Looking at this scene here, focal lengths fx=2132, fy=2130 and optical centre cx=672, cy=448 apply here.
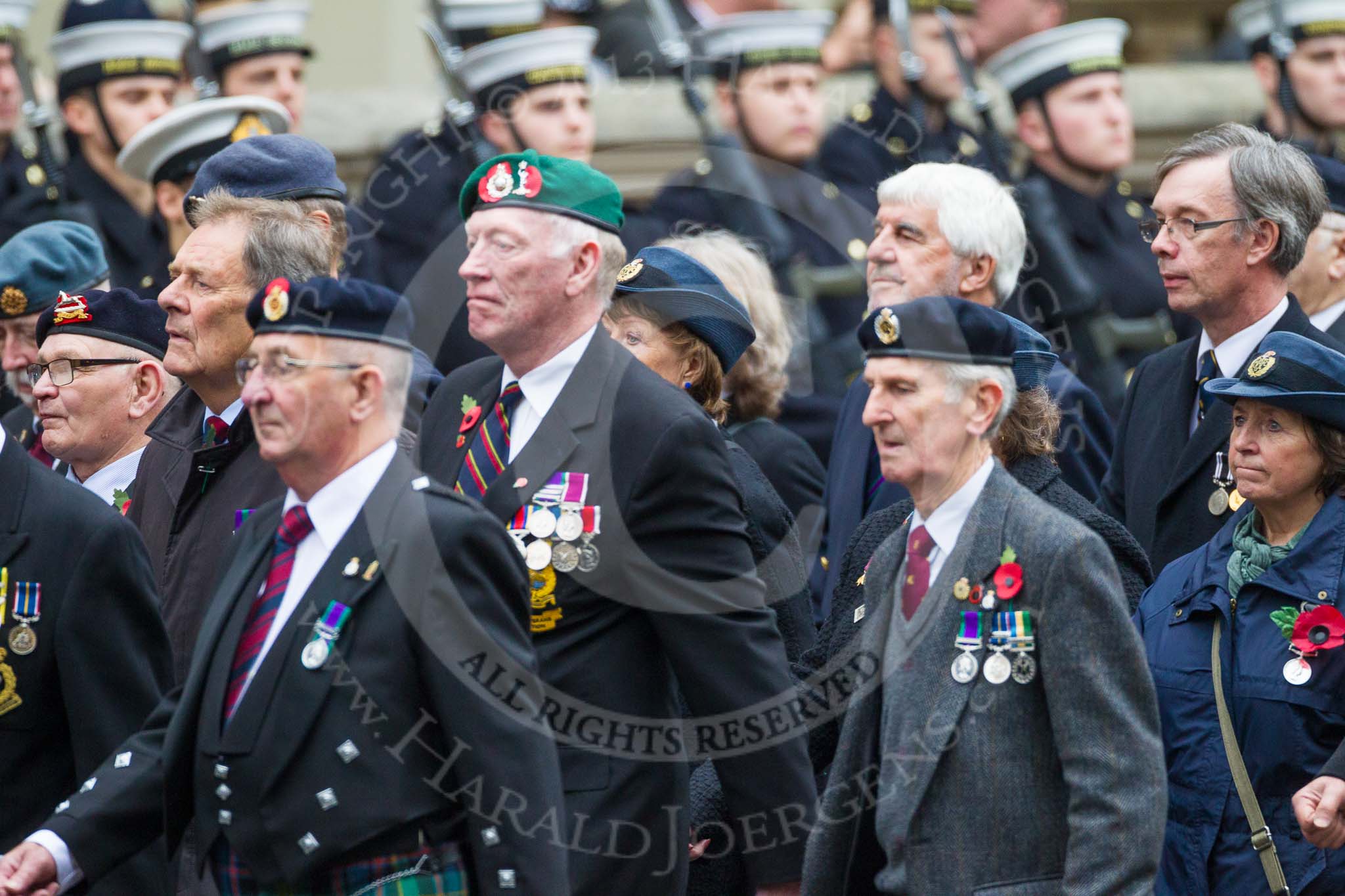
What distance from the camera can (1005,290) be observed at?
6004 mm

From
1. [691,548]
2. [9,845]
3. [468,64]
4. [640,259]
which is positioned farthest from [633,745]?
[468,64]

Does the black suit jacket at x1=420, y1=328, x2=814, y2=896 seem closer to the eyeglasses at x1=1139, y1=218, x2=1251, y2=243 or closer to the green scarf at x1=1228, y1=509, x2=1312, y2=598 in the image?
the green scarf at x1=1228, y1=509, x2=1312, y2=598

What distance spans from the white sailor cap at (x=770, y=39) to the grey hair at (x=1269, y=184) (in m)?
3.40

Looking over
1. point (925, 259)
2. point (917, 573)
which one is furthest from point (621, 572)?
point (925, 259)

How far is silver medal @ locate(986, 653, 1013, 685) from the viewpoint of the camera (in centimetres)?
398

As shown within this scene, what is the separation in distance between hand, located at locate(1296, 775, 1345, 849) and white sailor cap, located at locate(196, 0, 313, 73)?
19.0 ft

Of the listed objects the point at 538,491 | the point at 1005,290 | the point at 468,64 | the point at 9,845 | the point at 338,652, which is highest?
the point at 468,64

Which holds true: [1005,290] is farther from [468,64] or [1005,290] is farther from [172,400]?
[468,64]

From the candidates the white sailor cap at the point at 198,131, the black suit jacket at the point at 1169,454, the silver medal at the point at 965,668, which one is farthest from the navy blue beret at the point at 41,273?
the silver medal at the point at 965,668

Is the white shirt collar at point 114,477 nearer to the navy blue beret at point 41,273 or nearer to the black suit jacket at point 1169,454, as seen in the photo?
the navy blue beret at point 41,273

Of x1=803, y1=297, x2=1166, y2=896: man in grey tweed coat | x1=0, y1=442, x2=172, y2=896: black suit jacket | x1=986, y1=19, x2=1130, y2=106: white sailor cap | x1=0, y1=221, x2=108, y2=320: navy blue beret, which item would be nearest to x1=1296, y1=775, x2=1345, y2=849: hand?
x1=803, y1=297, x2=1166, y2=896: man in grey tweed coat

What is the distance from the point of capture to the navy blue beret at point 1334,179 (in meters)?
6.81

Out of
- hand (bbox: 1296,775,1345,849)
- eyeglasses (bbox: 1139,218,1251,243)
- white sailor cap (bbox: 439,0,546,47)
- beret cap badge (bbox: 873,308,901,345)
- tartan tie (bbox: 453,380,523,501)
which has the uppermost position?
white sailor cap (bbox: 439,0,546,47)

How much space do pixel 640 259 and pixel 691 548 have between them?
56.8 inches
